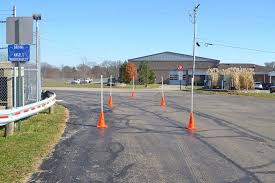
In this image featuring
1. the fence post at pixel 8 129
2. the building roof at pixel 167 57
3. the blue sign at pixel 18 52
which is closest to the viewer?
the fence post at pixel 8 129

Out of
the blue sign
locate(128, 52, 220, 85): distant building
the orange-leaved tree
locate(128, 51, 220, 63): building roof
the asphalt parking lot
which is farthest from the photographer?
locate(128, 51, 220, 63): building roof

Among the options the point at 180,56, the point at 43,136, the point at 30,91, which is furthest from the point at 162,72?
the point at 43,136

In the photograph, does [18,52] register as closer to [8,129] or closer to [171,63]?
[8,129]

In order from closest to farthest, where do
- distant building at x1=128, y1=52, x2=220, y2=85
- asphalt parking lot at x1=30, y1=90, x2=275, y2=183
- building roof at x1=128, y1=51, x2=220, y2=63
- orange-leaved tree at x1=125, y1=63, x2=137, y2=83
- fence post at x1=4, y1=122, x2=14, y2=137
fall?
asphalt parking lot at x1=30, y1=90, x2=275, y2=183 → fence post at x1=4, y1=122, x2=14, y2=137 → orange-leaved tree at x1=125, y1=63, x2=137, y2=83 → distant building at x1=128, y1=52, x2=220, y2=85 → building roof at x1=128, y1=51, x2=220, y2=63

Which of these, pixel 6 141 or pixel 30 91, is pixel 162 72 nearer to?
pixel 30 91

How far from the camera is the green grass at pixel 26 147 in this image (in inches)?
319

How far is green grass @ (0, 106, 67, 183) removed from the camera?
26.6 ft

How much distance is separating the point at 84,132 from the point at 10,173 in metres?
6.22

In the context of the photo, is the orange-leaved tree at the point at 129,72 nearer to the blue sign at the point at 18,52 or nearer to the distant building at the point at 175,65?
the distant building at the point at 175,65

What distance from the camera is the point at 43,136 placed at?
40.9 feet

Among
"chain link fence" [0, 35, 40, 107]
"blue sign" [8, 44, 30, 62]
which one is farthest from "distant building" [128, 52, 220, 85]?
"blue sign" [8, 44, 30, 62]

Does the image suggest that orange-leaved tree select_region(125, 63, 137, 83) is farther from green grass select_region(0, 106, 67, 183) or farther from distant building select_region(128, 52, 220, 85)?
green grass select_region(0, 106, 67, 183)

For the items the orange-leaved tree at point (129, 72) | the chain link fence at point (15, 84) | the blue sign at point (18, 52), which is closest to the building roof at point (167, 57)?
the orange-leaved tree at point (129, 72)

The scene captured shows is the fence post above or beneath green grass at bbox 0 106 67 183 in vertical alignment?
above
